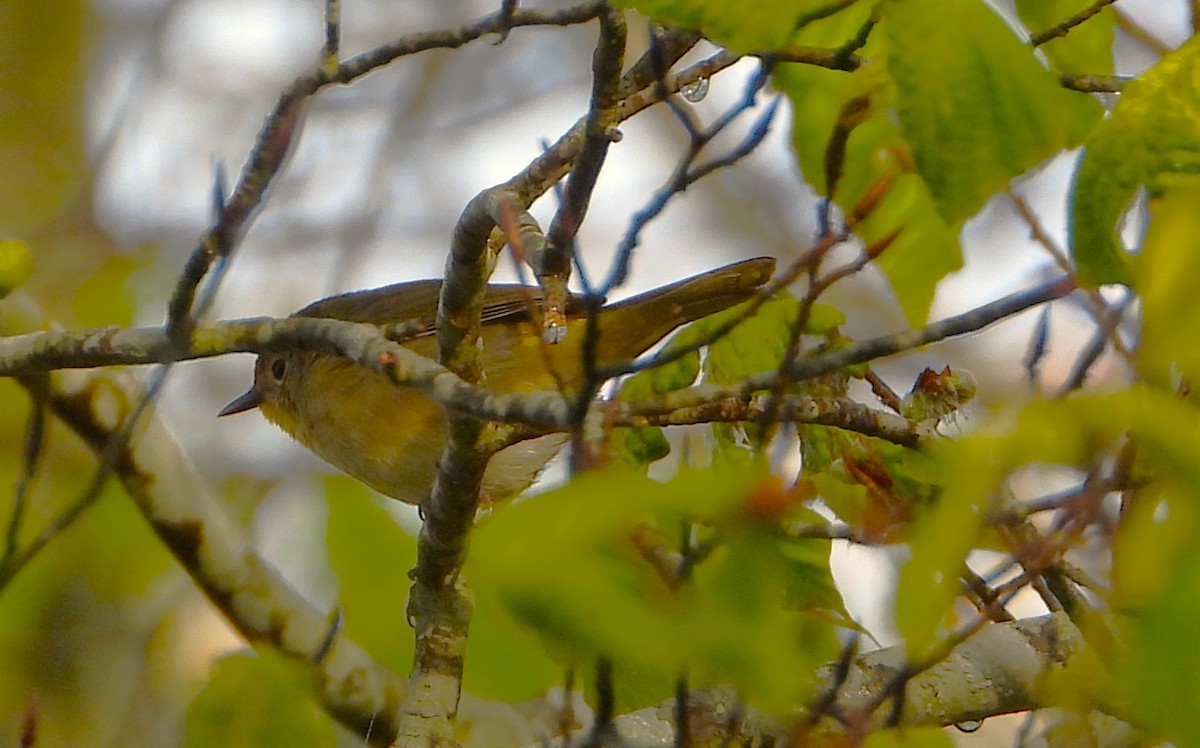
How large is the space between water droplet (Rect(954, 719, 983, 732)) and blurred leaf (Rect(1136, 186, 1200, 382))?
65.0 inches

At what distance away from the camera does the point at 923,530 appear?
844 mm

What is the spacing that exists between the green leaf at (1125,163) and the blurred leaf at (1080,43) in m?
0.36

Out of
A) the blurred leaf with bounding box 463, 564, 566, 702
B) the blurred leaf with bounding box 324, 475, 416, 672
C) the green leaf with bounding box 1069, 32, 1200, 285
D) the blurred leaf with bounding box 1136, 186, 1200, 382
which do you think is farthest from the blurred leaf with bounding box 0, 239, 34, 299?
the blurred leaf with bounding box 1136, 186, 1200, 382

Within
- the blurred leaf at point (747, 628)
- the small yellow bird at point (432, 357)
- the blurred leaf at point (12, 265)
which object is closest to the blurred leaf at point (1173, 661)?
the blurred leaf at point (747, 628)

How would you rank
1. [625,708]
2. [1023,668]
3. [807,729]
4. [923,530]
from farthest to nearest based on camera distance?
[1023,668] < [625,708] < [807,729] < [923,530]

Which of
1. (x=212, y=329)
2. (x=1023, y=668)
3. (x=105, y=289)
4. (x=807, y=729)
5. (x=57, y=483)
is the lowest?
(x=1023, y=668)

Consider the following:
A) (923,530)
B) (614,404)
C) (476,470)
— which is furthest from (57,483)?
(923,530)

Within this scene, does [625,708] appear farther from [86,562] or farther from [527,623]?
[86,562]

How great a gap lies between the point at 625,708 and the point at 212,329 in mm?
1004

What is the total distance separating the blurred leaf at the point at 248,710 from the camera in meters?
1.48

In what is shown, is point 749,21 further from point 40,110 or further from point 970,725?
point 40,110

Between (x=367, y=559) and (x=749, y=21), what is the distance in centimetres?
188

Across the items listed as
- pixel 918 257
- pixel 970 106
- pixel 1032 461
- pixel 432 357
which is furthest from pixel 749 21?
pixel 432 357

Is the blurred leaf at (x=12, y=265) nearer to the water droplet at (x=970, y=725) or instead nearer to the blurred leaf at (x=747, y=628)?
the blurred leaf at (x=747, y=628)
